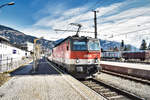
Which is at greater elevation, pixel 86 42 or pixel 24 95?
pixel 86 42

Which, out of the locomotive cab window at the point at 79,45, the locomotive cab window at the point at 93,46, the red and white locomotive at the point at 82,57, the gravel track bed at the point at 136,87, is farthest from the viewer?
the locomotive cab window at the point at 93,46

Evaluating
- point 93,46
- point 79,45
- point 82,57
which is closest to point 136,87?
point 82,57

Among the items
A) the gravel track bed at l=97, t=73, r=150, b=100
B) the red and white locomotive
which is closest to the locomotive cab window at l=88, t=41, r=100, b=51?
the red and white locomotive

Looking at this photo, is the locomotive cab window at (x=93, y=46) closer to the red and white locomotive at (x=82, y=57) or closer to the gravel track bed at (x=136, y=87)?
the red and white locomotive at (x=82, y=57)

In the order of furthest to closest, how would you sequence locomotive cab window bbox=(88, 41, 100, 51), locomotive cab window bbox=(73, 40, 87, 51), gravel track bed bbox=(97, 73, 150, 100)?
locomotive cab window bbox=(88, 41, 100, 51) < locomotive cab window bbox=(73, 40, 87, 51) < gravel track bed bbox=(97, 73, 150, 100)

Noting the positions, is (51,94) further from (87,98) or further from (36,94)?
(87,98)

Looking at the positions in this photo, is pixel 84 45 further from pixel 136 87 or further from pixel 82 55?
pixel 136 87

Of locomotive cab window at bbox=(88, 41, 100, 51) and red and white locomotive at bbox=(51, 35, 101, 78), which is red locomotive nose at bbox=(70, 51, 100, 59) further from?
locomotive cab window at bbox=(88, 41, 100, 51)

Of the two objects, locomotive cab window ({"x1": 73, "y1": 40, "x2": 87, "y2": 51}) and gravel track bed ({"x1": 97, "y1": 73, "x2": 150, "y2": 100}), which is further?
locomotive cab window ({"x1": 73, "y1": 40, "x2": 87, "y2": 51})

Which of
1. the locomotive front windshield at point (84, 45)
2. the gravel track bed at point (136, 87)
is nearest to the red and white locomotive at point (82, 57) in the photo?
the locomotive front windshield at point (84, 45)

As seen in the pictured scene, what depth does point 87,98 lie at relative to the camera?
18.7 ft

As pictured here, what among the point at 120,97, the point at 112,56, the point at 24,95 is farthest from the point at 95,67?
the point at 112,56

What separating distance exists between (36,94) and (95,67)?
5805 mm

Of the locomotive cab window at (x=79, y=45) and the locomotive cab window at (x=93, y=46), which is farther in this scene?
the locomotive cab window at (x=93, y=46)
